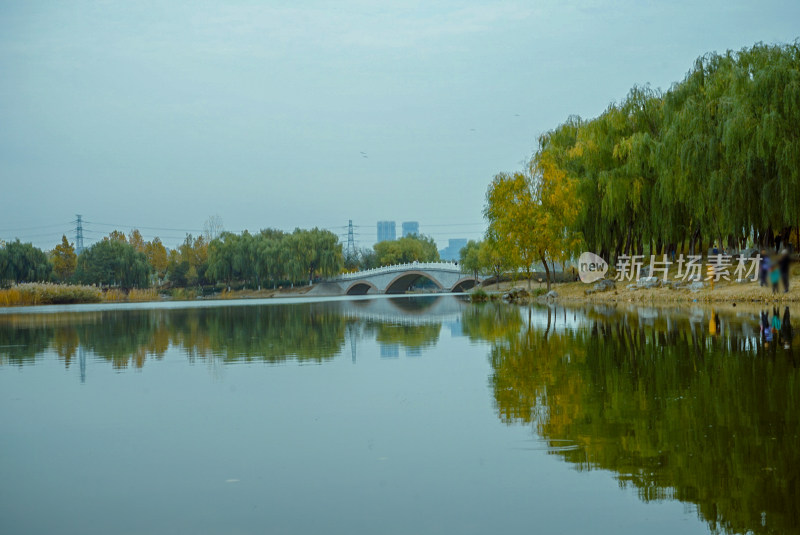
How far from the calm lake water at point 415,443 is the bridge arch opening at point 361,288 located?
60268 millimetres

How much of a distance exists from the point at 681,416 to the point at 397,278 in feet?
206

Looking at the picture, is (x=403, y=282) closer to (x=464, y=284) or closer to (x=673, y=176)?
(x=464, y=284)

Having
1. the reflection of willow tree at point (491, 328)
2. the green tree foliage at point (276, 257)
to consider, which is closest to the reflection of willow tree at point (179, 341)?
the reflection of willow tree at point (491, 328)

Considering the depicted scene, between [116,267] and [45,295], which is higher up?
[116,267]

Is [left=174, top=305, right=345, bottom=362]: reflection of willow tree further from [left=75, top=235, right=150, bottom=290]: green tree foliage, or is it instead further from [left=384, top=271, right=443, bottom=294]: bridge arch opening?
[left=384, top=271, right=443, bottom=294]: bridge arch opening

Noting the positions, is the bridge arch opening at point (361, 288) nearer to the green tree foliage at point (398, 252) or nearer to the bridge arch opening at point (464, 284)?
the bridge arch opening at point (464, 284)

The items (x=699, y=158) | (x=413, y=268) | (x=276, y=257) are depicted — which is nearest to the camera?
(x=699, y=158)

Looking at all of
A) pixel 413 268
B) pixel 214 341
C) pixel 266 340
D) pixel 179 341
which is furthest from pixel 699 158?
pixel 413 268

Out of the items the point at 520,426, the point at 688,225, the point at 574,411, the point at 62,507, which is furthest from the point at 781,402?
the point at 688,225

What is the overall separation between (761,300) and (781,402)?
1569 cm

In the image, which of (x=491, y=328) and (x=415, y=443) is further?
(x=491, y=328)

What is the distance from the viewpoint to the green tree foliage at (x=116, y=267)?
200 ft

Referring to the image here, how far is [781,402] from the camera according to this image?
6.16 meters

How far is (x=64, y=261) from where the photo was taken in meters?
71.4
